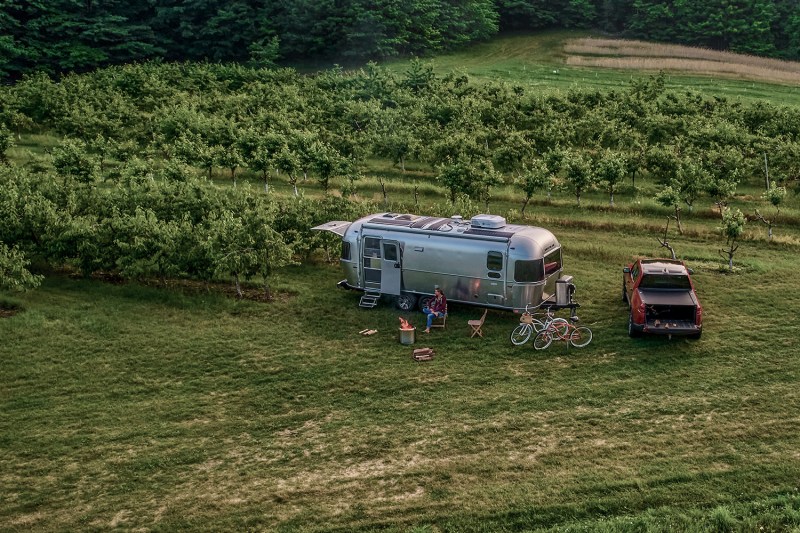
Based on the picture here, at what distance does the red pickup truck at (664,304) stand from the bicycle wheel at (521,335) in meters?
3.09

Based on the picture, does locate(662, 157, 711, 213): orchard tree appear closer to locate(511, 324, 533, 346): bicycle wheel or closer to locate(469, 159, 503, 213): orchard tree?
locate(469, 159, 503, 213): orchard tree

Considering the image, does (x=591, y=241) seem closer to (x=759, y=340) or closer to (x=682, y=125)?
(x=759, y=340)

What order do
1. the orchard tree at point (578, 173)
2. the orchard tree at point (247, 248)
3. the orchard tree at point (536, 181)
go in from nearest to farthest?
the orchard tree at point (247, 248)
the orchard tree at point (536, 181)
the orchard tree at point (578, 173)

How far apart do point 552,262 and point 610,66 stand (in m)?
49.4

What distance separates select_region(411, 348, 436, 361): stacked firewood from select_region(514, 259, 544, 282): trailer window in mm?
3734

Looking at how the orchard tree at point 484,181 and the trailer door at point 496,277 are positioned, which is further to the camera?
the orchard tree at point 484,181

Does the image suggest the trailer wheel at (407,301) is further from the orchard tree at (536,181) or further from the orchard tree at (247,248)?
the orchard tree at (536,181)

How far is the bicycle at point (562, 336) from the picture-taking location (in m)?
24.8

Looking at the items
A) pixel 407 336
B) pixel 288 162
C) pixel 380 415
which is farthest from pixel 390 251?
pixel 288 162

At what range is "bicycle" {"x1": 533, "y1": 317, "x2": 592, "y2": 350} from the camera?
24750mm

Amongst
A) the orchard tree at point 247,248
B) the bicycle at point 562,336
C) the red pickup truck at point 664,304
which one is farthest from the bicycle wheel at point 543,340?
the orchard tree at point 247,248

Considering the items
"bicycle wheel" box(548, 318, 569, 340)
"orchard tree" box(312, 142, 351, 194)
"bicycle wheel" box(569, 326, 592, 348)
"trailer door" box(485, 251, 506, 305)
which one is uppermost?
"orchard tree" box(312, 142, 351, 194)

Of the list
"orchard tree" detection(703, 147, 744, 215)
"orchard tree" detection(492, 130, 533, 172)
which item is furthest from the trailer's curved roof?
"orchard tree" detection(492, 130, 533, 172)

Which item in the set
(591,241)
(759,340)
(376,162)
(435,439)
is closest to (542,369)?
(435,439)
